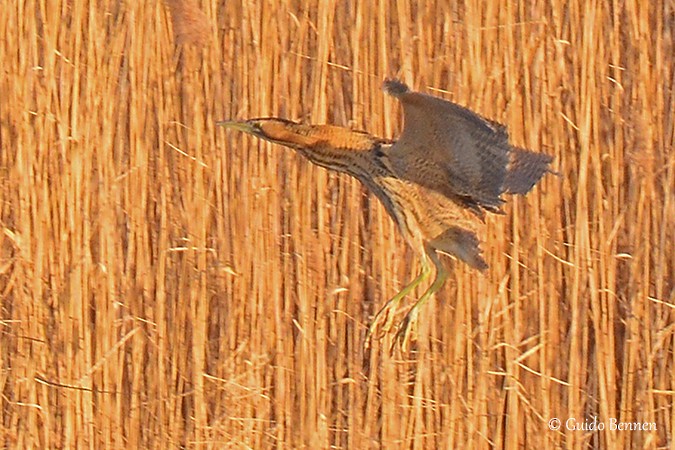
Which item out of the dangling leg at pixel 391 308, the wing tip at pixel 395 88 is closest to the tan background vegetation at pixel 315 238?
Result: the dangling leg at pixel 391 308

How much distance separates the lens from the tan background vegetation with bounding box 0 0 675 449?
2377 mm

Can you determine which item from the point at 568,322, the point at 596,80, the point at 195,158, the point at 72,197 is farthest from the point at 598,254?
the point at 72,197

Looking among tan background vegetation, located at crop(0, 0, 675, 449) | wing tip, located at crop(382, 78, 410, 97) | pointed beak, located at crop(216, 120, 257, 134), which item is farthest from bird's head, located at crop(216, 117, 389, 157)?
tan background vegetation, located at crop(0, 0, 675, 449)

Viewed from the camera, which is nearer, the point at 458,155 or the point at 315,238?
the point at 458,155

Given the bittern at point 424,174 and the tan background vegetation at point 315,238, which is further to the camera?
the tan background vegetation at point 315,238

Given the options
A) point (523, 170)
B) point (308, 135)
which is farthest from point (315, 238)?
point (523, 170)

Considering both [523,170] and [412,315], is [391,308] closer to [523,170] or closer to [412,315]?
[412,315]

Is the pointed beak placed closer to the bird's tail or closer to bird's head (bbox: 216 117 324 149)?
bird's head (bbox: 216 117 324 149)

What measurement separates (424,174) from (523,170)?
14cm

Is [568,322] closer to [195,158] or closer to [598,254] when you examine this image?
[598,254]

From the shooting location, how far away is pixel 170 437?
2.40 meters

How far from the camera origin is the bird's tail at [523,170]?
2055 mm

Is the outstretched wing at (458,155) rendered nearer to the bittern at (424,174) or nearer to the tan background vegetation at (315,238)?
the bittern at (424,174)

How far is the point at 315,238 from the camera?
7.82ft
